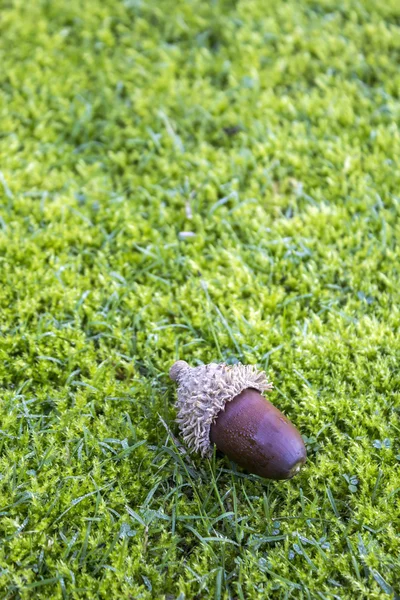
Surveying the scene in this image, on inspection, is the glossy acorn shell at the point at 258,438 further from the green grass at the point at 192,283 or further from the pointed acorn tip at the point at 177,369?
the pointed acorn tip at the point at 177,369

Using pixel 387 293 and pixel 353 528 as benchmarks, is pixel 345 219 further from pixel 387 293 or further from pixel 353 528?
pixel 353 528

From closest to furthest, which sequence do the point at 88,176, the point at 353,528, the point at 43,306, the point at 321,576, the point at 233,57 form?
the point at 321,576
the point at 353,528
the point at 43,306
the point at 88,176
the point at 233,57

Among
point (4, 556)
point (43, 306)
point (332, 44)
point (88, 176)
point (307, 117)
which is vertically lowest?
point (4, 556)

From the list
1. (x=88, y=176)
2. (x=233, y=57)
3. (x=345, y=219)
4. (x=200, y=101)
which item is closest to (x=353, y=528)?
(x=345, y=219)

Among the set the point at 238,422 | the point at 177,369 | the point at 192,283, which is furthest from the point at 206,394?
the point at 192,283

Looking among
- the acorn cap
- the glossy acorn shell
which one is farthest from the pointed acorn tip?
the glossy acorn shell
